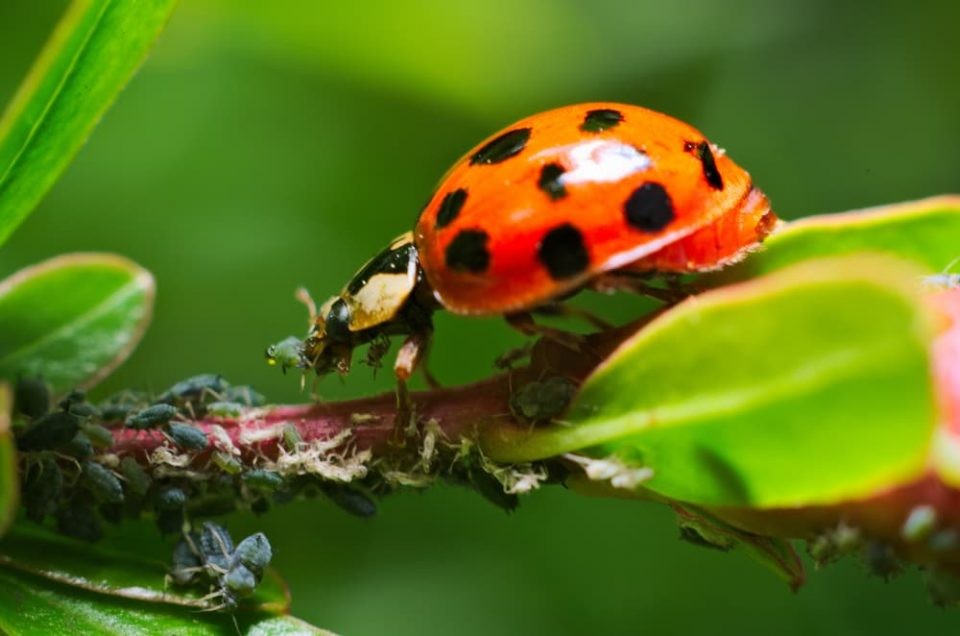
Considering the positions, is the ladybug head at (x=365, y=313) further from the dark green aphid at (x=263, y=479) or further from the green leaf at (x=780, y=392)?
the green leaf at (x=780, y=392)

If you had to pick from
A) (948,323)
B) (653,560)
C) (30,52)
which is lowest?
(653,560)

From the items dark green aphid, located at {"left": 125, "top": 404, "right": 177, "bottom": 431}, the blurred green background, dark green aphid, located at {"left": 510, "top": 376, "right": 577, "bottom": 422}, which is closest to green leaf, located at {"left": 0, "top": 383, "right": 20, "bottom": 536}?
dark green aphid, located at {"left": 125, "top": 404, "right": 177, "bottom": 431}

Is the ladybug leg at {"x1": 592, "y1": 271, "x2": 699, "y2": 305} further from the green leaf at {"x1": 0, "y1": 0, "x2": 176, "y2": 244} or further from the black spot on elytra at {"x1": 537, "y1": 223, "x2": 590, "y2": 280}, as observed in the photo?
the green leaf at {"x1": 0, "y1": 0, "x2": 176, "y2": 244}

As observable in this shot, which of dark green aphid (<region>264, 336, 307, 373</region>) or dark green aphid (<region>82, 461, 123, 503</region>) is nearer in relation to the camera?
dark green aphid (<region>82, 461, 123, 503</region>)

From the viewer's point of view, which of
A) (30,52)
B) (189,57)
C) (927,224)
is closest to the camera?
(927,224)

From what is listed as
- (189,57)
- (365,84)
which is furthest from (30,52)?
(365,84)

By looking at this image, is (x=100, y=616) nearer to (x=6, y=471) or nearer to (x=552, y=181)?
(x=6, y=471)

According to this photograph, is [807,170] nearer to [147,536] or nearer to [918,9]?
[918,9]
